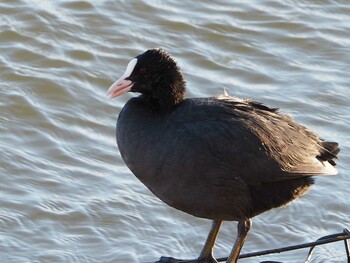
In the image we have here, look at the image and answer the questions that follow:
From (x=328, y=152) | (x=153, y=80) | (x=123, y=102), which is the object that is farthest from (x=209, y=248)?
(x=123, y=102)

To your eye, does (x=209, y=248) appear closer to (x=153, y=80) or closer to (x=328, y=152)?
(x=328, y=152)

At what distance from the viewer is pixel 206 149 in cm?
516

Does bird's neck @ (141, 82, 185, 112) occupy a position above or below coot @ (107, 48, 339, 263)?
above

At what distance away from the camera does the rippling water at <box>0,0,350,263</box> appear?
680 cm

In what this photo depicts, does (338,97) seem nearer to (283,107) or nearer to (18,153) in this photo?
(283,107)

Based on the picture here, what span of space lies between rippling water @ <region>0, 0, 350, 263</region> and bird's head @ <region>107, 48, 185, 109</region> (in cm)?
156

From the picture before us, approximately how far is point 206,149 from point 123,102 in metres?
3.15

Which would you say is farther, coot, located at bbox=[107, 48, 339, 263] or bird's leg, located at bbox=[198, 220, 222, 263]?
bird's leg, located at bbox=[198, 220, 222, 263]

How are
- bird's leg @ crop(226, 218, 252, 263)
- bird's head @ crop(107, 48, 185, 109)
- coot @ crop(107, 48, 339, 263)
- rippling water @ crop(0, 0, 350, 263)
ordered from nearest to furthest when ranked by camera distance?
coot @ crop(107, 48, 339, 263) < bird's head @ crop(107, 48, 185, 109) < bird's leg @ crop(226, 218, 252, 263) < rippling water @ crop(0, 0, 350, 263)

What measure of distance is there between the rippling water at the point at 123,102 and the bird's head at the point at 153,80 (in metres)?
1.56

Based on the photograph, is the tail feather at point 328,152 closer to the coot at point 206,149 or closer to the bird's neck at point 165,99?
the coot at point 206,149

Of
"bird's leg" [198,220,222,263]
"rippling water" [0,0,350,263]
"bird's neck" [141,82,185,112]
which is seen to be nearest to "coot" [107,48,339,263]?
"bird's neck" [141,82,185,112]

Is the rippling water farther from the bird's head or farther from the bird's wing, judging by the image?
the bird's head

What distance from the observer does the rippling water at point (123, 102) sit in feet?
22.3
